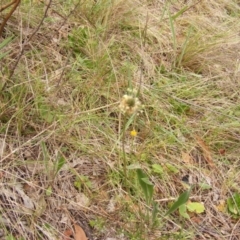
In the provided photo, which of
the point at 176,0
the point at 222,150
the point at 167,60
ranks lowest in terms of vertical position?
the point at 222,150

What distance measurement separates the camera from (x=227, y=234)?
1.76 meters

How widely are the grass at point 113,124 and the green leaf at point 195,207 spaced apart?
0.02 meters

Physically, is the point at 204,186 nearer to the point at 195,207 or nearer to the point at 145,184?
the point at 195,207

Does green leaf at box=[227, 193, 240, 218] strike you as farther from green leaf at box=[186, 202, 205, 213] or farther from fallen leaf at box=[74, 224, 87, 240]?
fallen leaf at box=[74, 224, 87, 240]

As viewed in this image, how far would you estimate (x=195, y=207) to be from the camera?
1780 millimetres

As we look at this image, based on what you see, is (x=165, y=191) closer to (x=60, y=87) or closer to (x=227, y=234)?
(x=227, y=234)

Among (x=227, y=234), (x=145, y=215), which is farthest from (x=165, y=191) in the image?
(x=227, y=234)

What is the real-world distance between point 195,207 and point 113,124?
48cm

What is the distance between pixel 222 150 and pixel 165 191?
1.28 feet

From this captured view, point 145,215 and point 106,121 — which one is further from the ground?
point 106,121

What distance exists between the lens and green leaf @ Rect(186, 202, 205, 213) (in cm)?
177

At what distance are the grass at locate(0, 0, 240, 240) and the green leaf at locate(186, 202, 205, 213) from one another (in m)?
0.02

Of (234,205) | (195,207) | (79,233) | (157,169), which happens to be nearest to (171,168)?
(157,169)

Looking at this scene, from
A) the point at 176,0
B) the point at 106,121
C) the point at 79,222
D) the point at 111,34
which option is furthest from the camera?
the point at 176,0
